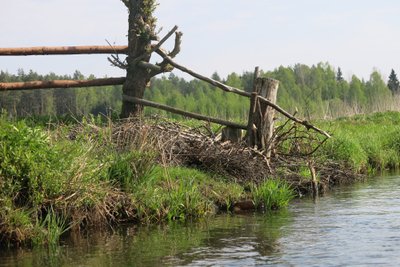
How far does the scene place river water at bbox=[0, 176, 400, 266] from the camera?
8844 mm

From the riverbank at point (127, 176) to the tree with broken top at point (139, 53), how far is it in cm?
116

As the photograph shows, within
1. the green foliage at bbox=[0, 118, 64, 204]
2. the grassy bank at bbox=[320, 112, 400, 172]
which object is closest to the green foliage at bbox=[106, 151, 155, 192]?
the green foliage at bbox=[0, 118, 64, 204]

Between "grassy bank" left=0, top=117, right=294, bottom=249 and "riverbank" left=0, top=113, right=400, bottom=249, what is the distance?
0.04 feet

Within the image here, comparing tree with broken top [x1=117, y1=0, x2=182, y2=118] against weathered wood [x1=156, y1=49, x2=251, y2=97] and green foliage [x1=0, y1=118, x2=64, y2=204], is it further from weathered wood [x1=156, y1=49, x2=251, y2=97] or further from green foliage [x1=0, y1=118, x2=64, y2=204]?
green foliage [x1=0, y1=118, x2=64, y2=204]

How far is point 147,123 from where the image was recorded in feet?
46.0

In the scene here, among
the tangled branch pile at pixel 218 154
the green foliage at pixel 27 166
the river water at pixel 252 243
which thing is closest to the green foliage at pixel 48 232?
the river water at pixel 252 243

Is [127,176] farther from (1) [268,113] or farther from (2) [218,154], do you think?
(1) [268,113]

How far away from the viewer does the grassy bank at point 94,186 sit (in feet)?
32.8

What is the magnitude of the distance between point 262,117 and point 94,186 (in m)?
5.31

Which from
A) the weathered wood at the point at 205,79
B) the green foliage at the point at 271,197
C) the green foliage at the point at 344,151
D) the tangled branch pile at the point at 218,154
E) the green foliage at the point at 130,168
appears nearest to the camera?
the green foliage at the point at 130,168

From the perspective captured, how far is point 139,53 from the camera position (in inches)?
612

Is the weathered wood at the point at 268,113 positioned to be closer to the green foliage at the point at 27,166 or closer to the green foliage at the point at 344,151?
the green foliage at the point at 344,151

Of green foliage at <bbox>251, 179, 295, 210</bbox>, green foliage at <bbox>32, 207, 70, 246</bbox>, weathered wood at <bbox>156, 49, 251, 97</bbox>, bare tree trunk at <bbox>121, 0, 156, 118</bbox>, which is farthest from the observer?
bare tree trunk at <bbox>121, 0, 156, 118</bbox>

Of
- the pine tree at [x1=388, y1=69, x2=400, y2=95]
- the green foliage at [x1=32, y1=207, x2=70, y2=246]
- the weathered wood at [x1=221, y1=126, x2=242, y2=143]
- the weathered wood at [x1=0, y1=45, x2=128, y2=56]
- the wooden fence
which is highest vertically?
the pine tree at [x1=388, y1=69, x2=400, y2=95]
